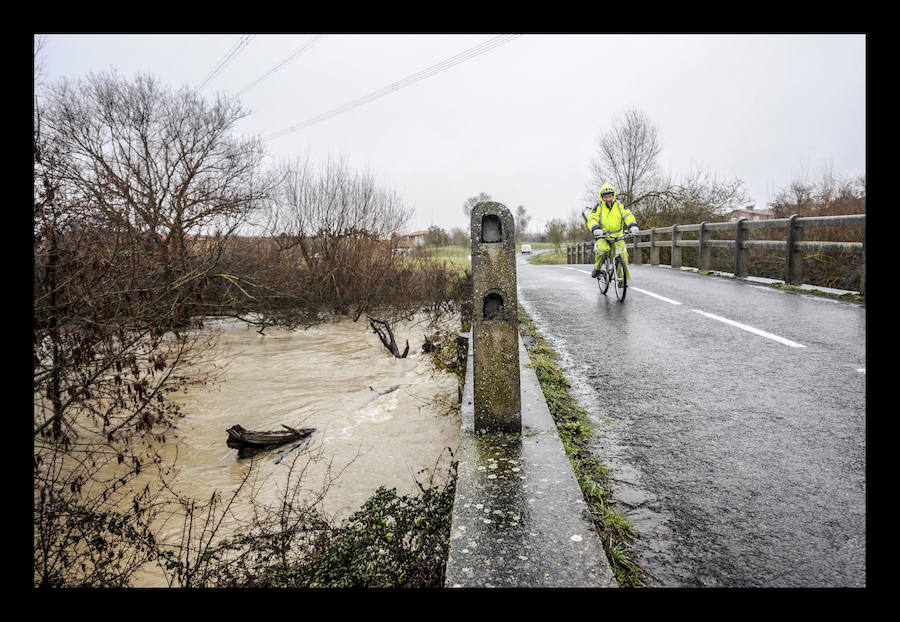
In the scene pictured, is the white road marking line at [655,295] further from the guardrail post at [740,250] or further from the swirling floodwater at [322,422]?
the swirling floodwater at [322,422]

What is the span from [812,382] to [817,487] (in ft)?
6.79

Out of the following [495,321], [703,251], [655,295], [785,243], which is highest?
[703,251]

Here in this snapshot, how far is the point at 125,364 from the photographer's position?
5.91m

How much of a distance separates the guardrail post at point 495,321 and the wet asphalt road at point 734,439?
70 centimetres

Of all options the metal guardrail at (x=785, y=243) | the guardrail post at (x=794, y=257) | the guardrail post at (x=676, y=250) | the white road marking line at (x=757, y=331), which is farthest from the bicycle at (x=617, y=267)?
the guardrail post at (x=676, y=250)

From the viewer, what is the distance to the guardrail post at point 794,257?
1036cm

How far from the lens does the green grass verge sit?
2062mm

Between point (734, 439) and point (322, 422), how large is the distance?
5.43 m

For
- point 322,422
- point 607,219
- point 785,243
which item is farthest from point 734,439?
point 785,243

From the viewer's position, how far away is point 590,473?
9.27ft

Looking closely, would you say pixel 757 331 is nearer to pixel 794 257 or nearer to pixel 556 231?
pixel 794 257

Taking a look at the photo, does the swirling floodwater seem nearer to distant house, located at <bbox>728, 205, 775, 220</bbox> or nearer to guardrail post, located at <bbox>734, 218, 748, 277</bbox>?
guardrail post, located at <bbox>734, 218, 748, 277</bbox>

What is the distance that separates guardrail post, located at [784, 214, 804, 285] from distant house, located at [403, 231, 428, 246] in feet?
35.1

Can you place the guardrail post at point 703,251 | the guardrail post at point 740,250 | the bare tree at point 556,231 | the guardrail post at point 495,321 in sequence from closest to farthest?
1. the guardrail post at point 495,321
2. the guardrail post at point 740,250
3. the guardrail post at point 703,251
4. the bare tree at point 556,231
